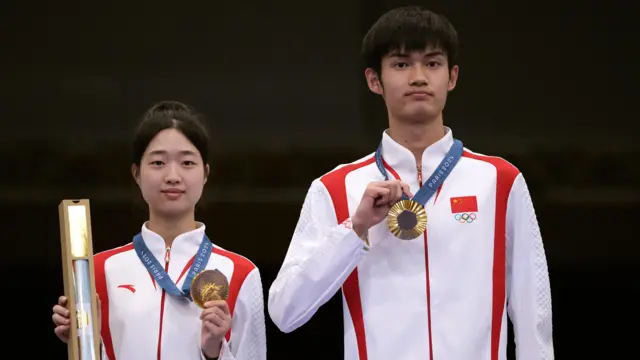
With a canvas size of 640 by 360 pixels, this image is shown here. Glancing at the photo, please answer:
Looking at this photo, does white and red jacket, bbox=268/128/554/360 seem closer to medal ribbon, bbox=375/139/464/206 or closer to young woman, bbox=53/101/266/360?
medal ribbon, bbox=375/139/464/206

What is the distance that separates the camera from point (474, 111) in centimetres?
432

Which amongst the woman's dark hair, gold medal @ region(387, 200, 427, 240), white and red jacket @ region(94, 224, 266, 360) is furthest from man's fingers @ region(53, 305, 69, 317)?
gold medal @ region(387, 200, 427, 240)

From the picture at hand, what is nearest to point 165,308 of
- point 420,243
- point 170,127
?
point 170,127

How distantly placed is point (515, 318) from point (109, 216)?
79.8 inches

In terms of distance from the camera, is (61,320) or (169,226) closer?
(61,320)

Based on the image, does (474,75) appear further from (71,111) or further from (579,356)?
(71,111)

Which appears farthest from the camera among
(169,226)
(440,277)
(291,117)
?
(291,117)

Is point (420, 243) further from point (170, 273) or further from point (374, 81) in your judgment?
point (170, 273)

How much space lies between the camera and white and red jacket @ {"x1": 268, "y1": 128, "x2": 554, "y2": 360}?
8.52 ft

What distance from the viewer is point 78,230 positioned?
2.72 metres

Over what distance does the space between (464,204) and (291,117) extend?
5.67ft

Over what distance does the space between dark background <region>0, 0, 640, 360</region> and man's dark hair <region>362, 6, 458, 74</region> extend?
4.62ft

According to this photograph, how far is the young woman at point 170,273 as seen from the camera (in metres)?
2.94

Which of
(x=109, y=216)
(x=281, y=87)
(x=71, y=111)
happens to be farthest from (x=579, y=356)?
(x=71, y=111)
